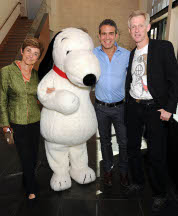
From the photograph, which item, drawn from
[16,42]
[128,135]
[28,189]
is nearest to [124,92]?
[128,135]

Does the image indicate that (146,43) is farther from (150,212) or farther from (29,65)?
(150,212)

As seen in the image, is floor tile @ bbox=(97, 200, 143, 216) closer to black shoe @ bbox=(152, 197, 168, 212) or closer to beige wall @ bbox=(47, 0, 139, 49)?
black shoe @ bbox=(152, 197, 168, 212)

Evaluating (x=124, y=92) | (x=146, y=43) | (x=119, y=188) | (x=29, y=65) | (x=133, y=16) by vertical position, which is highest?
(x=133, y=16)

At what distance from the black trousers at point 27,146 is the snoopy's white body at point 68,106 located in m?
0.12

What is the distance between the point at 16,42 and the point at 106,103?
694 cm

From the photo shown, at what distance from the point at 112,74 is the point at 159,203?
A: 1.24 m

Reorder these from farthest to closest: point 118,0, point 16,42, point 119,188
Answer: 1. point 118,0
2. point 16,42
3. point 119,188

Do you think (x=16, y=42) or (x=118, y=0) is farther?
(x=118, y=0)

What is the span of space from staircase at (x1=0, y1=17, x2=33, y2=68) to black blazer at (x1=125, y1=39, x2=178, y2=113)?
6.11 meters

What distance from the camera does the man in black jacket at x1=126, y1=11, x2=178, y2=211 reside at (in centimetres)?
162

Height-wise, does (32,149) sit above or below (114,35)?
below

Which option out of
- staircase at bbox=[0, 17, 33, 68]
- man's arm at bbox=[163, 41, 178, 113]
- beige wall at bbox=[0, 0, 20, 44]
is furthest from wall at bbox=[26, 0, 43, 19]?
man's arm at bbox=[163, 41, 178, 113]

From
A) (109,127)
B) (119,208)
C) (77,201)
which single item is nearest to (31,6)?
(109,127)

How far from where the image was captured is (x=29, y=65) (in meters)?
1.82
